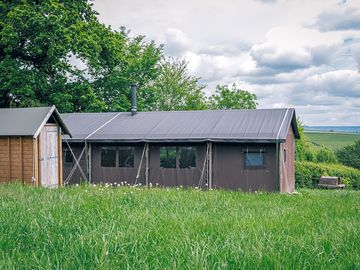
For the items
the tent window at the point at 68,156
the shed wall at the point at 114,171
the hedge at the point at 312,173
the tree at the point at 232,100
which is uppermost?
the tree at the point at 232,100

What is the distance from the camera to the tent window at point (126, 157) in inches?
785

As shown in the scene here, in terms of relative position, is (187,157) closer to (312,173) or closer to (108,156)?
(108,156)

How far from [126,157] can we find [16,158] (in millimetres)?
5348

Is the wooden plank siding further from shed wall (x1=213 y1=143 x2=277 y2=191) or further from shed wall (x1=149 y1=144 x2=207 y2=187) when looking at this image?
shed wall (x1=213 y1=143 x2=277 y2=191)

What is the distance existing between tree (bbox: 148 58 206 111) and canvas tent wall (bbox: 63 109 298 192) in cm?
1958

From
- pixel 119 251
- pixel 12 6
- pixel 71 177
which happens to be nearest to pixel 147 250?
pixel 119 251

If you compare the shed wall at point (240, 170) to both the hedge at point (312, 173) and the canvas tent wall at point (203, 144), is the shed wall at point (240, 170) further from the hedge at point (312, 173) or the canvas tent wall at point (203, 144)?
the hedge at point (312, 173)

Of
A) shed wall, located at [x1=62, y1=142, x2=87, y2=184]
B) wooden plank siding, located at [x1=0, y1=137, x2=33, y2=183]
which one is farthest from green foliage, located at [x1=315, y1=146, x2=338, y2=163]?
wooden plank siding, located at [x1=0, y1=137, x2=33, y2=183]

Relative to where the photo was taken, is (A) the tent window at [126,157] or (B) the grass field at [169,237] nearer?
→ (B) the grass field at [169,237]

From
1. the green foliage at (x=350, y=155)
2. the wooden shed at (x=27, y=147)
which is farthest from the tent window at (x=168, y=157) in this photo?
the green foliage at (x=350, y=155)

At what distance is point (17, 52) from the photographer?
24953 mm

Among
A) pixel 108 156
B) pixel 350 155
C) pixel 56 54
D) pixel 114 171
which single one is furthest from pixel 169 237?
pixel 350 155

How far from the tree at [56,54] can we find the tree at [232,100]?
1623cm

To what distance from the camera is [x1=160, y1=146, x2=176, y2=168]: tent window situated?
1925cm
